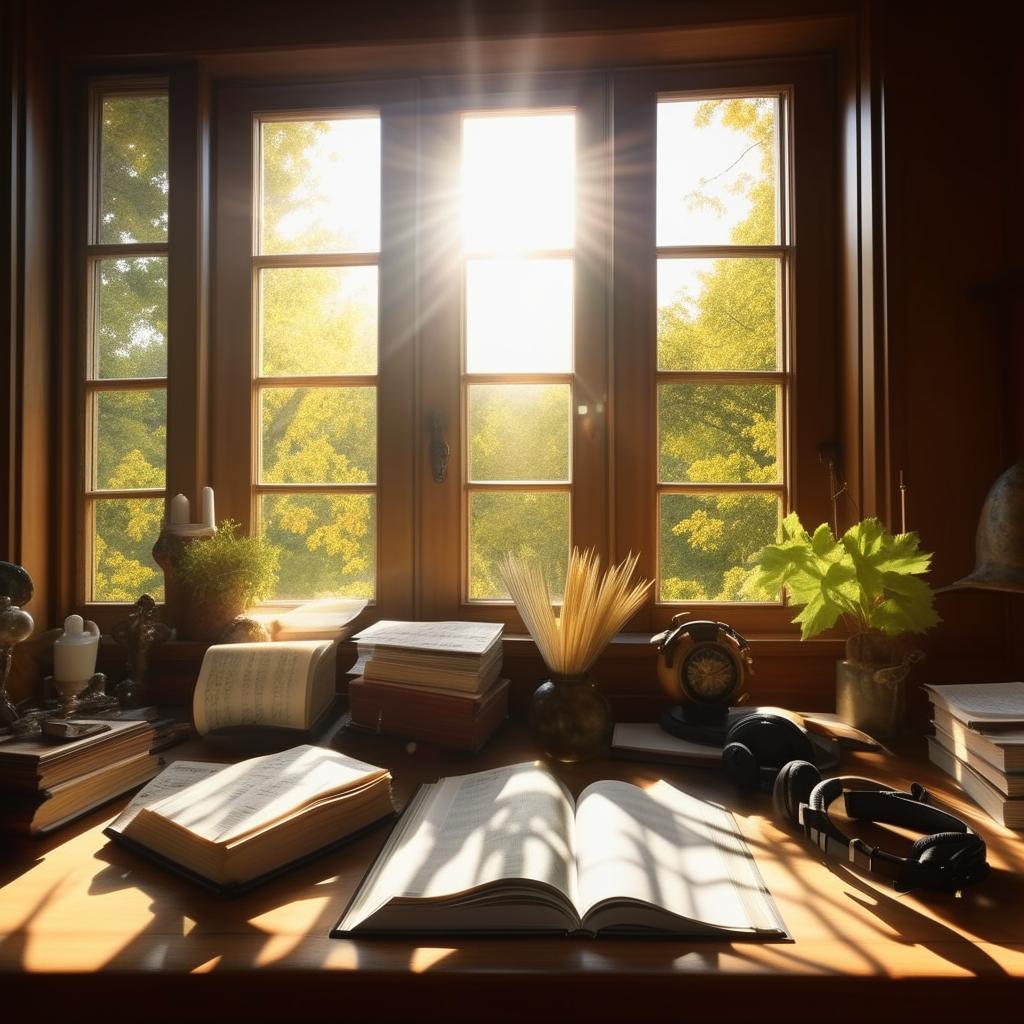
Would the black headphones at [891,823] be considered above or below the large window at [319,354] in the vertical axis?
below

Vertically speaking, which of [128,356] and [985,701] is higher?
[128,356]

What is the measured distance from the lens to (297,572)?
1863 mm

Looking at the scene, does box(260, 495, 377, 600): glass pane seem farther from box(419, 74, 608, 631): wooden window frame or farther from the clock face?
the clock face

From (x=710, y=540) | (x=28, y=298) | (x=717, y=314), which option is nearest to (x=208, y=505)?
(x=28, y=298)

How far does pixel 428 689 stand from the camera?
1379 mm

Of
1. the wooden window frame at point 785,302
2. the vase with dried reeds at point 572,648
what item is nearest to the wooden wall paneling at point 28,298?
the vase with dried reeds at point 572,648

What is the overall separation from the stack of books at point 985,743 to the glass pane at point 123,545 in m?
1.84

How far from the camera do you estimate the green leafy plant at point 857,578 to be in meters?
1.39

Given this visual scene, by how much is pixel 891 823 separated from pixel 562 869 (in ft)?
1.78

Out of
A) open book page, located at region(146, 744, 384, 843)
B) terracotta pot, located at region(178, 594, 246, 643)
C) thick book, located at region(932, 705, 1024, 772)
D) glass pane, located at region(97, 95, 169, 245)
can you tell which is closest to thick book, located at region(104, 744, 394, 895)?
open book page, located at region(146, 744, 384, 843)

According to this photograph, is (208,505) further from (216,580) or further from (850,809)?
(850,809)

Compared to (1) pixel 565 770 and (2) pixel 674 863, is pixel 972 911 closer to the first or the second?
(2) pixel 674 863

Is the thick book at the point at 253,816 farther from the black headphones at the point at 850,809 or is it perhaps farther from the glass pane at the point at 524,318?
the glass pane at the point at 524,318

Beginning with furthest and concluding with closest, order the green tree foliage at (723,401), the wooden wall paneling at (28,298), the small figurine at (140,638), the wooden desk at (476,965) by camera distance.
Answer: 1. the green tree foliage at (723,401)
2. the wooden wall paneling at (28,298)
3. the small figurine at (140,638)
4. the wooden desk at (476,965)
